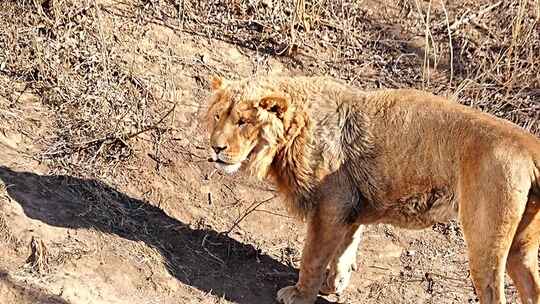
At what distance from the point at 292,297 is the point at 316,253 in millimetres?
437

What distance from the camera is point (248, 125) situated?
604cm

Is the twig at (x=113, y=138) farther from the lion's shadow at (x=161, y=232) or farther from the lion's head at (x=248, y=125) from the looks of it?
the lion's head at (x=248, y=125)

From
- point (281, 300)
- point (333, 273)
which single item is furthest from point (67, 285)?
point (333, 273)

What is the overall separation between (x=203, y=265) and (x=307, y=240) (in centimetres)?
90

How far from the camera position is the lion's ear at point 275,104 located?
6012 millimetres

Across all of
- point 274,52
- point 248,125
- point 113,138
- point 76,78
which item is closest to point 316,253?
point 248,125

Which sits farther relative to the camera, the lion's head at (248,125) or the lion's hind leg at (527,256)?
the lion's head at (248,125)

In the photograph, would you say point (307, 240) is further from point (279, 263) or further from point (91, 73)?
point (91, 73)

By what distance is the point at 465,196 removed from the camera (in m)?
5.68

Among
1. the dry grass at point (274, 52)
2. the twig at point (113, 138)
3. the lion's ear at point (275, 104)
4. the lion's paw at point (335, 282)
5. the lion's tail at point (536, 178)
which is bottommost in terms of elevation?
the lion's paw at point (335, 282)

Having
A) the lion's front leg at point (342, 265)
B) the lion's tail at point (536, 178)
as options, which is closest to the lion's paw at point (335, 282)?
the lion's front leg at point (342, 265)

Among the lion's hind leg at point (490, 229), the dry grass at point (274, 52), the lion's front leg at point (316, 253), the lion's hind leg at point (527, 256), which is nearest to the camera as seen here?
the lion's hind leg at point (490, 229)

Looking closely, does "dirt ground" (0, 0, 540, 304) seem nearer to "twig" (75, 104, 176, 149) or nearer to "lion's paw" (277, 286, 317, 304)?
"twig" (75, 104, 176, 149)

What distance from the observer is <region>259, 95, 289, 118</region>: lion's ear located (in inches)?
237
